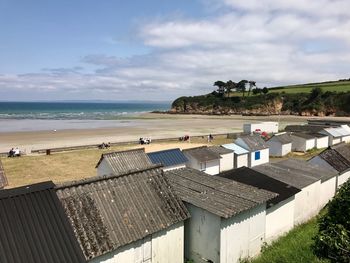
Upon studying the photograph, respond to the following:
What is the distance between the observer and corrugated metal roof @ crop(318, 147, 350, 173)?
23875 millimetres

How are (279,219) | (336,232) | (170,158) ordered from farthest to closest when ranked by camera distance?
(170,158) < (279,219) < (336,232)

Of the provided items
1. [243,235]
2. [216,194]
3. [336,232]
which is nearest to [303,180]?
[243,235]

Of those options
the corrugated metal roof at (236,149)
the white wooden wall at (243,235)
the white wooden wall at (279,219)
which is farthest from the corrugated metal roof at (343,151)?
the white wooden wall at (243,235)

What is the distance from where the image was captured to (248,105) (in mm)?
143250

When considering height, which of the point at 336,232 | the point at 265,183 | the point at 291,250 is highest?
the point at 336,232

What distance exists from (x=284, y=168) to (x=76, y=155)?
1033 inches

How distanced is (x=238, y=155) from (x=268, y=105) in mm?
112946

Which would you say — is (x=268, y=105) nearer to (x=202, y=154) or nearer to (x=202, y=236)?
(x=202, y=154)

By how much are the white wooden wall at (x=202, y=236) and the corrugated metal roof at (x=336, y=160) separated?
15119 millimetres

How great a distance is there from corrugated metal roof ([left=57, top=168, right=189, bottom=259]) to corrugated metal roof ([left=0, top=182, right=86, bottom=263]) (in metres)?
0.65

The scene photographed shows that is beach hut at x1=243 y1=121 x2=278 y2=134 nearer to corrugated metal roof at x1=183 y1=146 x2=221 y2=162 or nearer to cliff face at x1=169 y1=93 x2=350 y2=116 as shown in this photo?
corrugated metal roof at x1=183 y1=146 x2=221 y2=162

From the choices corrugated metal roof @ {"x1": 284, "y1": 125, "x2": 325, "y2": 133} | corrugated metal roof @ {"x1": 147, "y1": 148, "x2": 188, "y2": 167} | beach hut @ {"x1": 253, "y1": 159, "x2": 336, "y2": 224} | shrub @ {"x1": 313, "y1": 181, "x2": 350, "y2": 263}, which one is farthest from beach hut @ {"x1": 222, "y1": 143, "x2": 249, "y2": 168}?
corrugated metal roof @ {"x1": 284, "y1": 125, "x2": 325, "y2": 133}

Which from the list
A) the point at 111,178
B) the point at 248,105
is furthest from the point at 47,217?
the point at 248,105

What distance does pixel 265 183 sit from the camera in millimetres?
17562
